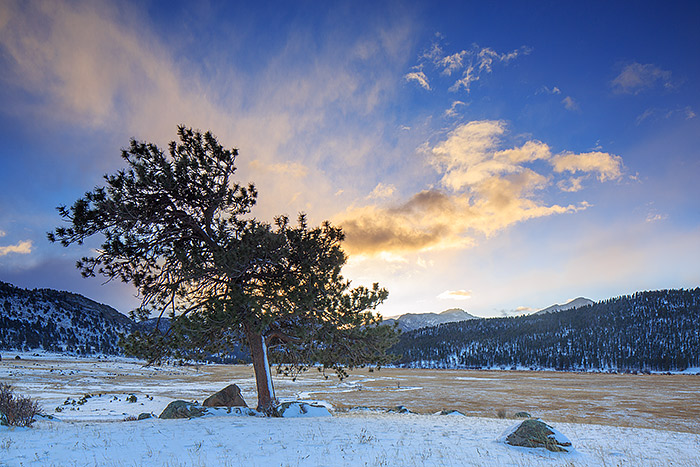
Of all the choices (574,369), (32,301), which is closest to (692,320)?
(574,369)

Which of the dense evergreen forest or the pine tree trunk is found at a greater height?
the pine tree trunk

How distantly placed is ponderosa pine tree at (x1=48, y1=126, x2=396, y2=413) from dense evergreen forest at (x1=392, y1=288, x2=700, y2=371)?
155 meters

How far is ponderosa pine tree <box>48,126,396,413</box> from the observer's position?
50.0 feet

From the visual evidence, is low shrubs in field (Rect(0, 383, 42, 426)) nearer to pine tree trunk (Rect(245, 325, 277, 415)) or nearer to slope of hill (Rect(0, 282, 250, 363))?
pine tree trunk (Rect(245, 325, 277, 415))

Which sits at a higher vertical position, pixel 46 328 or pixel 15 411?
pixel 15 411

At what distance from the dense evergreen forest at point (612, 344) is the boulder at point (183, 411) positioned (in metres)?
155

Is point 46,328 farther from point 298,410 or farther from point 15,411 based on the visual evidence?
point 298,410

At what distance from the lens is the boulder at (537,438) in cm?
1025

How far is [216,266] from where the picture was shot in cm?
1552

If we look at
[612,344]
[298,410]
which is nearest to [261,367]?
[298,410]

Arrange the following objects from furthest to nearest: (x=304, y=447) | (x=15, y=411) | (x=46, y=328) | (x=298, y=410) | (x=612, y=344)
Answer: (x=46, y=328)
(x=612, y=344)
(x=298, y=410)
(x=15, y=411)
(x=304, y=447)

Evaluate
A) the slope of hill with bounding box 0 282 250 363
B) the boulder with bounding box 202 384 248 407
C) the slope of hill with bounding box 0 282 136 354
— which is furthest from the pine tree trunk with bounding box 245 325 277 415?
the slope of hill with bounding box 0 282 136 354

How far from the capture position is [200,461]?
25.3ft

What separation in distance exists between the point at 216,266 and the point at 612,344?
198091 mm
